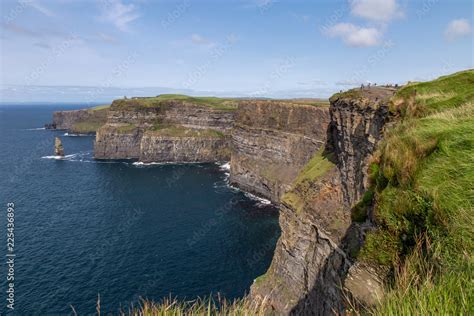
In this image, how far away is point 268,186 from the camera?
94.6 meters

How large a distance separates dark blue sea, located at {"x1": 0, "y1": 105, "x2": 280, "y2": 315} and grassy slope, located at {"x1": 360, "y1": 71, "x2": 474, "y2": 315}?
3537 centimetres

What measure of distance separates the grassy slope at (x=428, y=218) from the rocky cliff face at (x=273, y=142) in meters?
76.1

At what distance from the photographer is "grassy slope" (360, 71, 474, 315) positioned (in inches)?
227

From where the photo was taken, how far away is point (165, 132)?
490ft

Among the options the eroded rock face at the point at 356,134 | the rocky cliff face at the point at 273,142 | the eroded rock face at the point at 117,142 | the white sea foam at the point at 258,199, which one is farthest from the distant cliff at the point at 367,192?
the eroded rock face at the point at 117,142

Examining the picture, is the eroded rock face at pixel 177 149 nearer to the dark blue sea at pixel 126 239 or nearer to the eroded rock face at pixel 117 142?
the eroded rock face at pixel 117 142

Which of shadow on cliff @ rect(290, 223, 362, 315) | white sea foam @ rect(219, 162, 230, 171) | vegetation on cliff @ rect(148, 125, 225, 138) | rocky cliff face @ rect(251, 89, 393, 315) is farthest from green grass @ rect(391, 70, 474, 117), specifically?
vegetation on cliff @ rect(148, 125, 225, 138)

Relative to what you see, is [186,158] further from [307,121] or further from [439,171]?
[439,171]

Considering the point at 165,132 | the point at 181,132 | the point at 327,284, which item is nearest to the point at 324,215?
the point at 327,284

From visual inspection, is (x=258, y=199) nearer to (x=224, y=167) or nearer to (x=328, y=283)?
(x=224, y=167)

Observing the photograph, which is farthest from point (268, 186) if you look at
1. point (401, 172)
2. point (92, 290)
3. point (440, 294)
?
point (440, 294)

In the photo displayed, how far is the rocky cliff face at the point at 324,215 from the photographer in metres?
33.0

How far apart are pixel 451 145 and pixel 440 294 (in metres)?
6.80

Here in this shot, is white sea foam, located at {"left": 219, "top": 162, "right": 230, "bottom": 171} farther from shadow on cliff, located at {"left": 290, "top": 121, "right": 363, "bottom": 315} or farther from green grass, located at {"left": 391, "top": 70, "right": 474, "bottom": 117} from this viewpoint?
green grass, located at {"left": 391, "top": 70, "right": 474, "bottom": 117}
